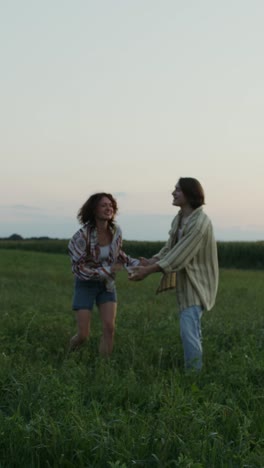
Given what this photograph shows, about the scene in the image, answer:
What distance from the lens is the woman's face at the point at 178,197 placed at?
727cm

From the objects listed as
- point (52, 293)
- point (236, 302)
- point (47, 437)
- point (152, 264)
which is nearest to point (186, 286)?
point (152, 264)

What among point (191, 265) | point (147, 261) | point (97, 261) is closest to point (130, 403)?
point (191, 265)

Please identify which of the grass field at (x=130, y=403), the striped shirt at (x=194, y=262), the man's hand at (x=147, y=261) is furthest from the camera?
the man's hand at (x=147, y=261)

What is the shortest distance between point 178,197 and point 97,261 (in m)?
1.31

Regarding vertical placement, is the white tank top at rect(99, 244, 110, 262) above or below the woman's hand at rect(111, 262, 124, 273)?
above

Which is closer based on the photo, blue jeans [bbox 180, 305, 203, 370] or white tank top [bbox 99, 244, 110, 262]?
blue jeans [bbox 180, 305, 203, 370]

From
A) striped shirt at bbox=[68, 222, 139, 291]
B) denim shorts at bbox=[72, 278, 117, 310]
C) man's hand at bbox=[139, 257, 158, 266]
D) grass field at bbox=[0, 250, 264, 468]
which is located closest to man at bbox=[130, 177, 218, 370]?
man's hand at bbox=[139, 257, 158, 266]

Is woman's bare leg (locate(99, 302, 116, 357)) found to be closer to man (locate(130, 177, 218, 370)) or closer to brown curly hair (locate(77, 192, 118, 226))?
man (locate(130, 177, 218, 370))

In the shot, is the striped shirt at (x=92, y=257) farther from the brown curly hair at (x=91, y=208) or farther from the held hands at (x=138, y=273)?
the held hands at (x=138, y=273)

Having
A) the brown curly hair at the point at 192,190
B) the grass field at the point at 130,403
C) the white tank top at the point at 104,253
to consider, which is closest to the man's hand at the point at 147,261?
the white tank top at the point at 104,253

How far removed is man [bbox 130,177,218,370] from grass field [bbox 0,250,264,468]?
0.46 metres

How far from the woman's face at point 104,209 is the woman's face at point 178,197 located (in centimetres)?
92

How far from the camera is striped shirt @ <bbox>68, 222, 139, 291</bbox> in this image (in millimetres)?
7906

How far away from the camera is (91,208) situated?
805 centimetres
